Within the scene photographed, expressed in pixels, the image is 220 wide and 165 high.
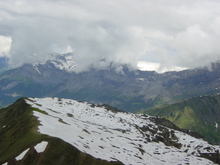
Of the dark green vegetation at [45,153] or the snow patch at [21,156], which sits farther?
the snow patch at [21,156]

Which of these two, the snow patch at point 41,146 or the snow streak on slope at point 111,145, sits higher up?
the snow streak on slope at point 111,145

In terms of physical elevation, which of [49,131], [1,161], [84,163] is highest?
[49,131]

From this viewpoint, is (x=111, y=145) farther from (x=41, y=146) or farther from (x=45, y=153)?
(x=45, y=153)

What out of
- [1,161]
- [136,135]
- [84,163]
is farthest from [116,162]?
[136,135]

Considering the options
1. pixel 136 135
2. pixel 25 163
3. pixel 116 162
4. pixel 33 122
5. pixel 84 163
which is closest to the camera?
pixel 25 163

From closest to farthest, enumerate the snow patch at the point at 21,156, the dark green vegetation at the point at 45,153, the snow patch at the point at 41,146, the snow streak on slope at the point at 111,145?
1. the dark green vegetation at the point at 45,153
2. the snow patch at the point at 21,156
3. the snow patch at the point at 41,146
4. the snow streak on slope at the point at 111,145

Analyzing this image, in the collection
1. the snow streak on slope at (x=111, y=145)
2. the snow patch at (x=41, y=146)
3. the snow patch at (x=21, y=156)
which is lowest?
the snow patch at (x=21, y=156)

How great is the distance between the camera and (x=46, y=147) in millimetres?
86625

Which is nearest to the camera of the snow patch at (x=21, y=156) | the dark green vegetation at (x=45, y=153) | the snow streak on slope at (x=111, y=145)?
the dark green vegetation at (x=45, y=153)

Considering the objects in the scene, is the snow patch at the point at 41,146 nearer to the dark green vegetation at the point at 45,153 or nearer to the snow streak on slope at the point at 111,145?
the dark green vegetation at the point at 45,153

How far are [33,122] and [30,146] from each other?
2830 cm

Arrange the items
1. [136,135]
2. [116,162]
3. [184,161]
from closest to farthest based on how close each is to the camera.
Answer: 1. [116,162]
2. [184,161]
3. [136,135]

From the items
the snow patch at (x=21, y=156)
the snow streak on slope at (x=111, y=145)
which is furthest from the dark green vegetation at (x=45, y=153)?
the snow streak on slope at (x=111, y=145)

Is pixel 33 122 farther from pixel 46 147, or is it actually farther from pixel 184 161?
pixel 184 161
